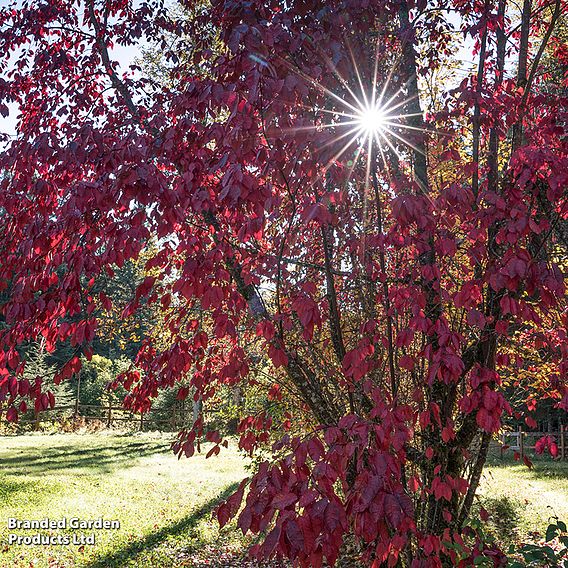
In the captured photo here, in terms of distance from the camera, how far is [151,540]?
7168 mm

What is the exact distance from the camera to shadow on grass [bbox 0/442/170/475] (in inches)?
461

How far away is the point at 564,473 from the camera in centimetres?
1371

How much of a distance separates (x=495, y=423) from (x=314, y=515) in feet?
3.87

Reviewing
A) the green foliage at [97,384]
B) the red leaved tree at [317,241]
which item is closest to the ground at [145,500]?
the red leaved tree at [317,241]

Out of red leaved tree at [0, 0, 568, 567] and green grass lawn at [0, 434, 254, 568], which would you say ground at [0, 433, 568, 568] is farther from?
red leaved tree at [0, 0, 568, 567]

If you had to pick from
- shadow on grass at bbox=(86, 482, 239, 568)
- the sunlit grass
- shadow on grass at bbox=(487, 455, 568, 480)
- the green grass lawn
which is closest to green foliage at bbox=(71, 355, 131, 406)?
the green grass lawn

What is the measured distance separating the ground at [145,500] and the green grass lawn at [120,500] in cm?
2

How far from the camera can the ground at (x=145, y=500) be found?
6480 millimetres

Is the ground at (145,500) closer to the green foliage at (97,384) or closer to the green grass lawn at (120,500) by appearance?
the green grass lawn at (120,500)

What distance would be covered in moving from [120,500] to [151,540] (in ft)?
7.59

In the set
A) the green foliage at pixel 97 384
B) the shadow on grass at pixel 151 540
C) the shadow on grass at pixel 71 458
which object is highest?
the green foliage at pixel 97 384

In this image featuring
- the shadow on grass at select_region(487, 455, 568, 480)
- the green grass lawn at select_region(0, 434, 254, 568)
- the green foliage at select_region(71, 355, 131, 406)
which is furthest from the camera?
the green foliage at select_region(71, 355, 131, 406)

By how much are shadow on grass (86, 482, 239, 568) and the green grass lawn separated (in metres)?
Result: 0.01

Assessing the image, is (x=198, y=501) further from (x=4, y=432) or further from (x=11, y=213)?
(x=4, y=432)
